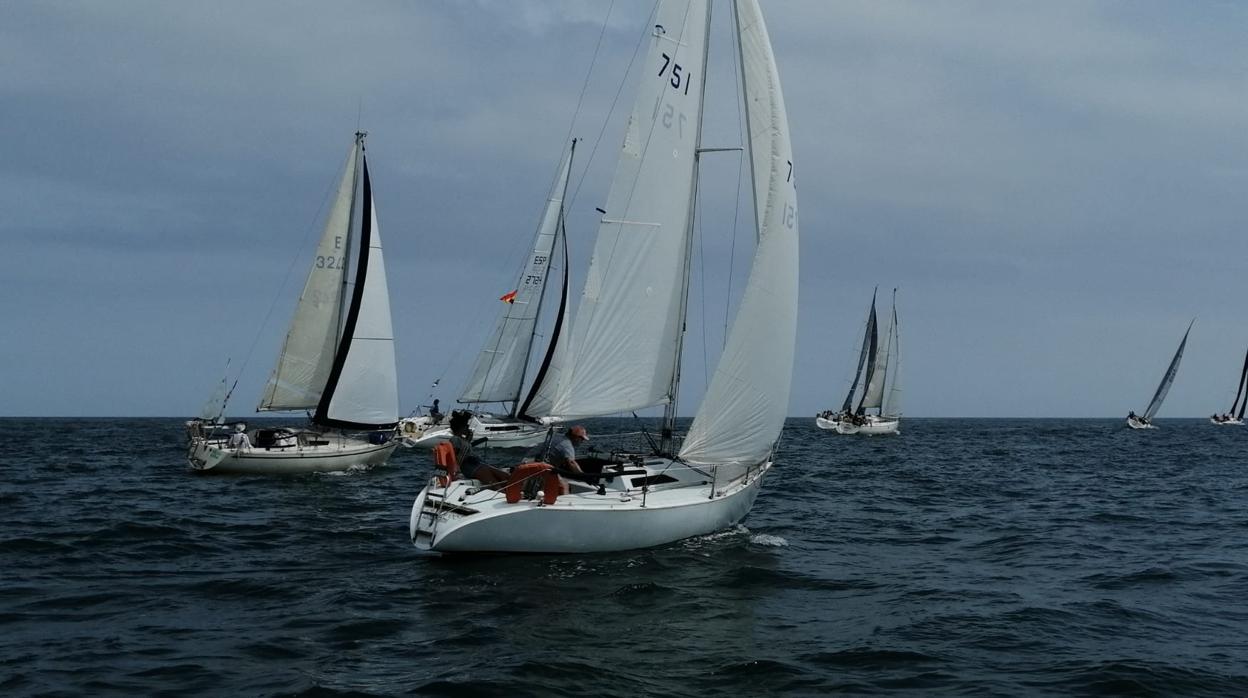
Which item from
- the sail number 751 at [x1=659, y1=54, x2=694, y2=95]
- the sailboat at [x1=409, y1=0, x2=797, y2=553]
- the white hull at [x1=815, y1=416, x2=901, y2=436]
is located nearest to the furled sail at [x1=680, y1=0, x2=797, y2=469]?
the sailboat at [x1=409, y1=0, x2=797, y2=553]

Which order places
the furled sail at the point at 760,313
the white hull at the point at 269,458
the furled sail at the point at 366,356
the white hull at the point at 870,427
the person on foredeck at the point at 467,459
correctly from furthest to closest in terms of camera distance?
the white hull at the point at 870,427, the furled sail at the point at 366,356, the white hull at the point at 269,458, the furled sail at the point at 760,313, the person on foredeck at the point at 467,459

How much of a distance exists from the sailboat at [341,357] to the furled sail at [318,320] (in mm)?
32

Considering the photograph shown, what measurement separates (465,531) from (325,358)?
20668mm

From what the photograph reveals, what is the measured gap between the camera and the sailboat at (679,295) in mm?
15156

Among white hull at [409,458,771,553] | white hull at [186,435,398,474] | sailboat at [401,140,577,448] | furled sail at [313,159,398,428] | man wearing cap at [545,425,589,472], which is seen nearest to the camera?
white hull at [409,458,771,553]

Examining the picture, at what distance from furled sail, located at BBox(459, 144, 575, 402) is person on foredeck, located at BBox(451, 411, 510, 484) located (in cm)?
2550

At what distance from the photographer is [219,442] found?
26656 mm

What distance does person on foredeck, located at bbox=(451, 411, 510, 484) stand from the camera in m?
13.5

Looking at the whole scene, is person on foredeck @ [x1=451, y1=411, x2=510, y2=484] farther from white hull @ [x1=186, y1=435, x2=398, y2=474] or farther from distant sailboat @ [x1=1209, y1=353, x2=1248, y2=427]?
distant sailboat @ [x1=1209, y1=353, x2=1248, y2=427]

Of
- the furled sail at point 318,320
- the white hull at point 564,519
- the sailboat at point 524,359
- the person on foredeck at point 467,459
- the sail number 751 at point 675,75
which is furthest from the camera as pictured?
the sailboat at point 524,359

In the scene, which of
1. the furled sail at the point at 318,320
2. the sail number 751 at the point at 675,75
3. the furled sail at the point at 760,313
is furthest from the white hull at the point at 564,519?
the furled sail at the point at 318,320

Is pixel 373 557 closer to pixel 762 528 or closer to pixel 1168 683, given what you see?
pixel 762 528

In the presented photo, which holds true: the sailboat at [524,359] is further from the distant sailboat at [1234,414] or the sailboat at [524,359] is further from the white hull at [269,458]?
the distant sailboat at [1234,414]

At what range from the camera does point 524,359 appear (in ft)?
133
